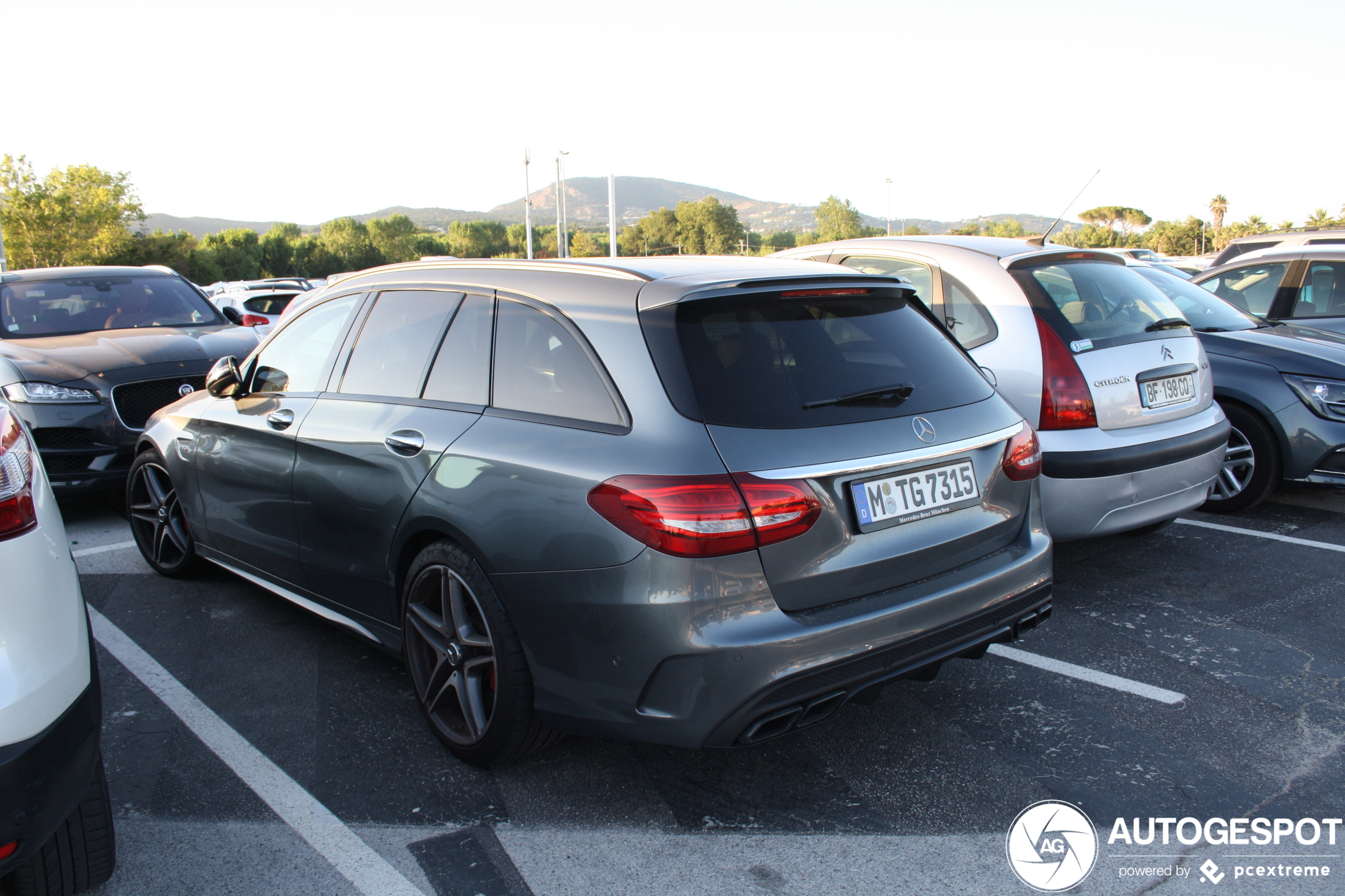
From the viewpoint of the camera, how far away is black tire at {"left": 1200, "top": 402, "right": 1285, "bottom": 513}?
5.70 m

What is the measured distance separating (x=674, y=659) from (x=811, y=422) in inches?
28.3

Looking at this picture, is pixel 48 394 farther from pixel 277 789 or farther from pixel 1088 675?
pixel 1088 675

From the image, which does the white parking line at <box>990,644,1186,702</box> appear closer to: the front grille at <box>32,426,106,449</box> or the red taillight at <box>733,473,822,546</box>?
the red taillight at <box>733,473,822,546</box>

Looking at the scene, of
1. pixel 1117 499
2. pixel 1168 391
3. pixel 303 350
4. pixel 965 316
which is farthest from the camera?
pixel 965 316

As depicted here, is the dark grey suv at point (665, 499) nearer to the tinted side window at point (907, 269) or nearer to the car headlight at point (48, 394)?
the tinted side window at point (907, 269)

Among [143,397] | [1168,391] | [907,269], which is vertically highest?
[907,269]

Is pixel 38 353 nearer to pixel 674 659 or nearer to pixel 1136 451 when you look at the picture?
pixel 674 659

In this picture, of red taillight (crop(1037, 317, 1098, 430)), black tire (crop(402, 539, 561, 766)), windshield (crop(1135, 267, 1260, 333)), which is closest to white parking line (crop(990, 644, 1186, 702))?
red taillight (crop(1037, 317, 1098, 430))

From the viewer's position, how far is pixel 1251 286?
7.44 meters

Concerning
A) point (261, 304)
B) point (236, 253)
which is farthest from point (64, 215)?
point (261, 304)

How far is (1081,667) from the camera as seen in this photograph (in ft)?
11.8

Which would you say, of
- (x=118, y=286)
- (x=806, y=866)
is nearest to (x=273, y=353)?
(x=806, y=866)

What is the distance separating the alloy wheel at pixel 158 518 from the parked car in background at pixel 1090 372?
3846 millimetres

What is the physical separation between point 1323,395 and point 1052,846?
447cm
